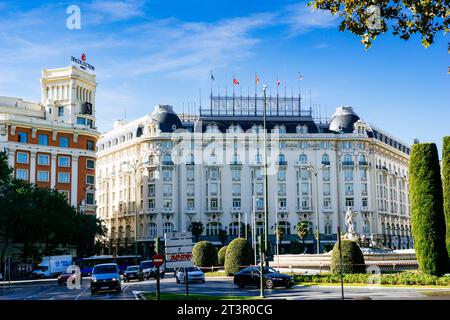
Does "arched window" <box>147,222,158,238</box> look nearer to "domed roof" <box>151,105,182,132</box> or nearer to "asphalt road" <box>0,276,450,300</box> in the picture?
"domed roof" <box>151,105,182,132</box>

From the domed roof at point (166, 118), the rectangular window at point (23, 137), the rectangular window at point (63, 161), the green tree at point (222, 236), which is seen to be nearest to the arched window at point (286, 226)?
the green tree at point (222, 236)

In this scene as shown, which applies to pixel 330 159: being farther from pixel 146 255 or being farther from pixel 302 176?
pixel 146 255

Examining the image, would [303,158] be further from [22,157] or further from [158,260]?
[158,260]

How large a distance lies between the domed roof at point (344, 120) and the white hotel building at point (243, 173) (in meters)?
0.24

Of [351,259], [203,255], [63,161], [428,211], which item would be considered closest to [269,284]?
[351,259]

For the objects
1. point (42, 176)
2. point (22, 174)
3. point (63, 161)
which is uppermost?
point (63, 161)

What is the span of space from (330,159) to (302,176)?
246 inches

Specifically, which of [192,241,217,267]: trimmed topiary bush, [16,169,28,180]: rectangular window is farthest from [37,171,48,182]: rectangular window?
[192,241,217,267]: trimmed topiary bush

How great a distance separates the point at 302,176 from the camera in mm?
99500

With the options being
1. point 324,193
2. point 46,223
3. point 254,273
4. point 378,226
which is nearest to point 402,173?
point 378,226

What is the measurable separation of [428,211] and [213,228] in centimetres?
6661

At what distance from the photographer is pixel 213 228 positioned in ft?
320

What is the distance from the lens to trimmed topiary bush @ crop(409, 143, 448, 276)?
32.4 m

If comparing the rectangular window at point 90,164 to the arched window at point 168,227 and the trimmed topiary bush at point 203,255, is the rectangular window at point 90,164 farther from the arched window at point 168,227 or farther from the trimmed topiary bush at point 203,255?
the trimmed topiary bush at point 203,255
